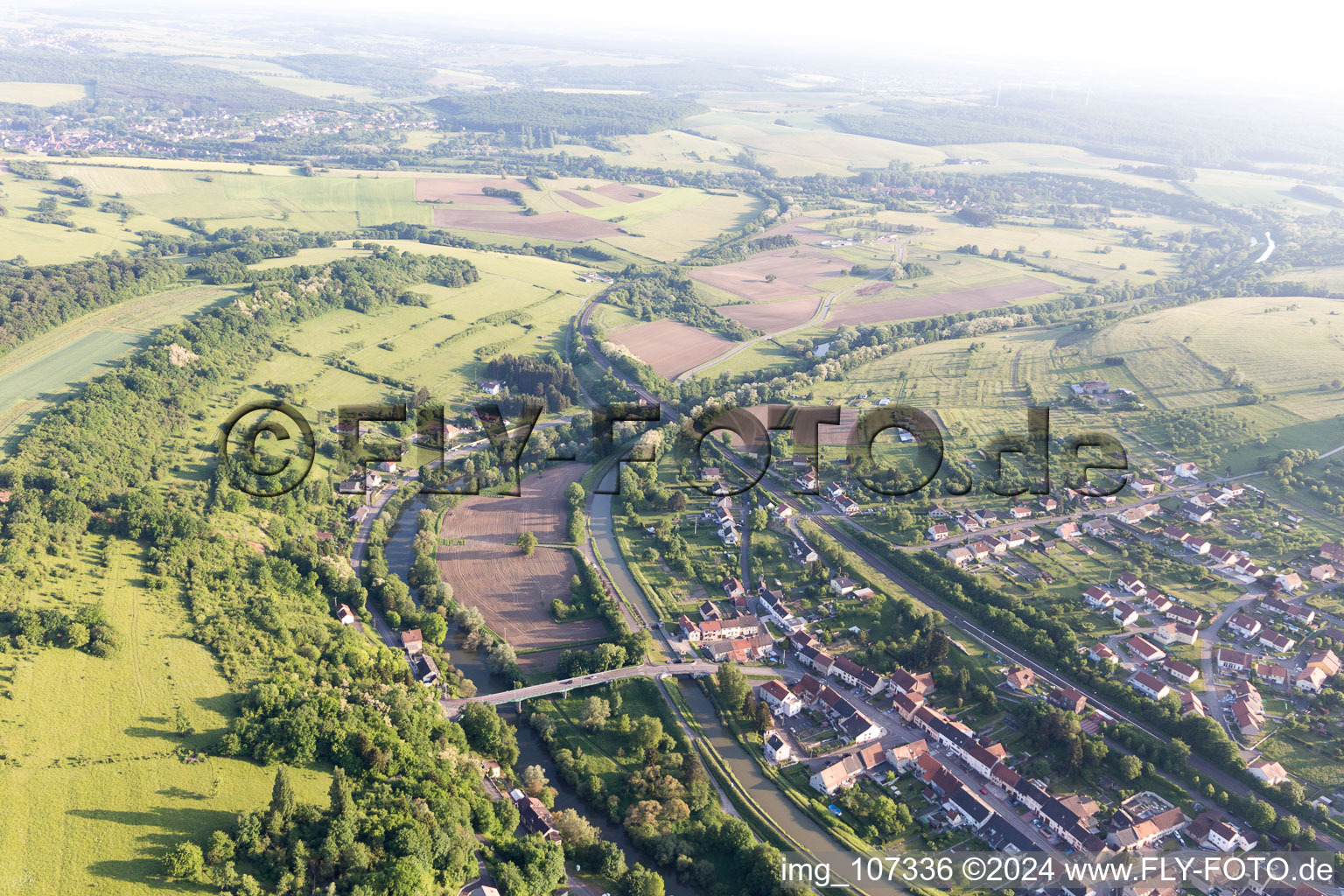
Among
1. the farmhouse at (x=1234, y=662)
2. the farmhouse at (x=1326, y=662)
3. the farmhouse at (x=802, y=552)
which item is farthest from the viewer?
the farmhouse at (x=802, y=552)

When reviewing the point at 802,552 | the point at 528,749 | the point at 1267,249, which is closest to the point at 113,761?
the point at 528,749

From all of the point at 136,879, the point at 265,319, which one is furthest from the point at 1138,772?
the point at 265,319

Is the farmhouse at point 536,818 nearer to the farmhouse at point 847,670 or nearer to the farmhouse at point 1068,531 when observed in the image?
the farmhouse at point 847,670

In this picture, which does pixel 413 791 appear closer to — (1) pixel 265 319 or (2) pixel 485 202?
(1) pixel 265 319

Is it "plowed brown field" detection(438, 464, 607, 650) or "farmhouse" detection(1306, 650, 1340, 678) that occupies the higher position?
"farmhouse" detection(1306, 650, 1340, 678)

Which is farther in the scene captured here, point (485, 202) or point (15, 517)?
point (485, 202)

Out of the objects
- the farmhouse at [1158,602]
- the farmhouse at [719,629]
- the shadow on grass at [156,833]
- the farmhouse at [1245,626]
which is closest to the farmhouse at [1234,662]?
the farmhouse at [1245,626]

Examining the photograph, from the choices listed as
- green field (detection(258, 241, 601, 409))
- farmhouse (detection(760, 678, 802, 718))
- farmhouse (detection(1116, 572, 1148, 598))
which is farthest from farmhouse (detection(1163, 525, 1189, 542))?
green field (detection(258, 241, 601, 409))

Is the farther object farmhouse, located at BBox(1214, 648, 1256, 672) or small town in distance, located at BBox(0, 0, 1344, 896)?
farmhouse, located at BBox(1214, 648, 1256, 672)

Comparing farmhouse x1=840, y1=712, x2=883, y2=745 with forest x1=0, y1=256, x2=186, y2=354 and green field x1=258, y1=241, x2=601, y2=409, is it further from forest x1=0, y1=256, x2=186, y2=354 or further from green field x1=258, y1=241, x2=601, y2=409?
forest x1=0, y1=256, x2=186, y2=354
